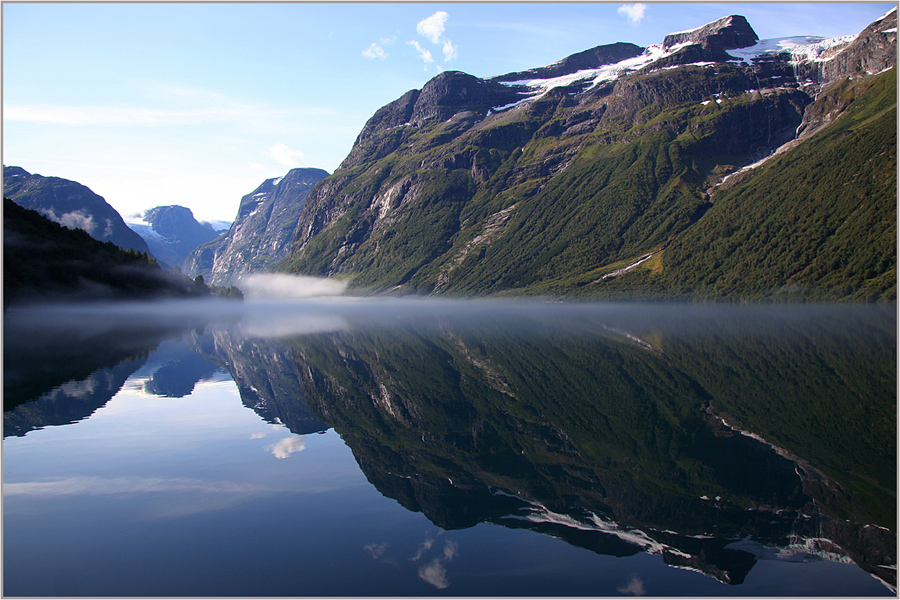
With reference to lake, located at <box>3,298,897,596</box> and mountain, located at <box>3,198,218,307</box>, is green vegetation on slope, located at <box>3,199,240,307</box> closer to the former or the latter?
mountain, located at <box>3,198,218,307</box>

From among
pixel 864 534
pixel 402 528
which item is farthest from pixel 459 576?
pixel 864 534

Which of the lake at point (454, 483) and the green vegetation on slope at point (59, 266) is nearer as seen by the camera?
the lake at point (454, 483)

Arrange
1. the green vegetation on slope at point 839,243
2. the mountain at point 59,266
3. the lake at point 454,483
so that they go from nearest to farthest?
the lake at point 454,483
the mountain at point 59,266
the green vegetation on slope at point 839,243

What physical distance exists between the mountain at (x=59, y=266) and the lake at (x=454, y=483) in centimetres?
8837

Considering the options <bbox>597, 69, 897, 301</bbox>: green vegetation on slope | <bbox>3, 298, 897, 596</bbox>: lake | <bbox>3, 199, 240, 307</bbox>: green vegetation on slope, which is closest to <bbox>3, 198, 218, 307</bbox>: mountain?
<bbox>3, 199, 240, 307</bbox>: green vegetation on slope

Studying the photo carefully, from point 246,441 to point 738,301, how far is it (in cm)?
19873

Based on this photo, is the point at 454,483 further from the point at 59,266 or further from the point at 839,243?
the point at 839,243

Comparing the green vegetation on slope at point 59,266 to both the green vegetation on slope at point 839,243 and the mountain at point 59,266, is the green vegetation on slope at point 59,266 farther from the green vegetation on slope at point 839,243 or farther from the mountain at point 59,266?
the green vegetation on slope at point 839,243

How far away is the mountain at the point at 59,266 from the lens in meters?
97.6

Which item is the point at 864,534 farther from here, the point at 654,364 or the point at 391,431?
the point at 654,364

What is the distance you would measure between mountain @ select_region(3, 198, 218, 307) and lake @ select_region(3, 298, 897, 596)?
88367 millimetres

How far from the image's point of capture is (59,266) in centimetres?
10825

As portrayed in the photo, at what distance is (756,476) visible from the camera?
16.0m

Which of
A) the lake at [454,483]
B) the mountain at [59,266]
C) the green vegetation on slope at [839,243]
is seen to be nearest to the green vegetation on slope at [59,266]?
the mountain at [59,266]
